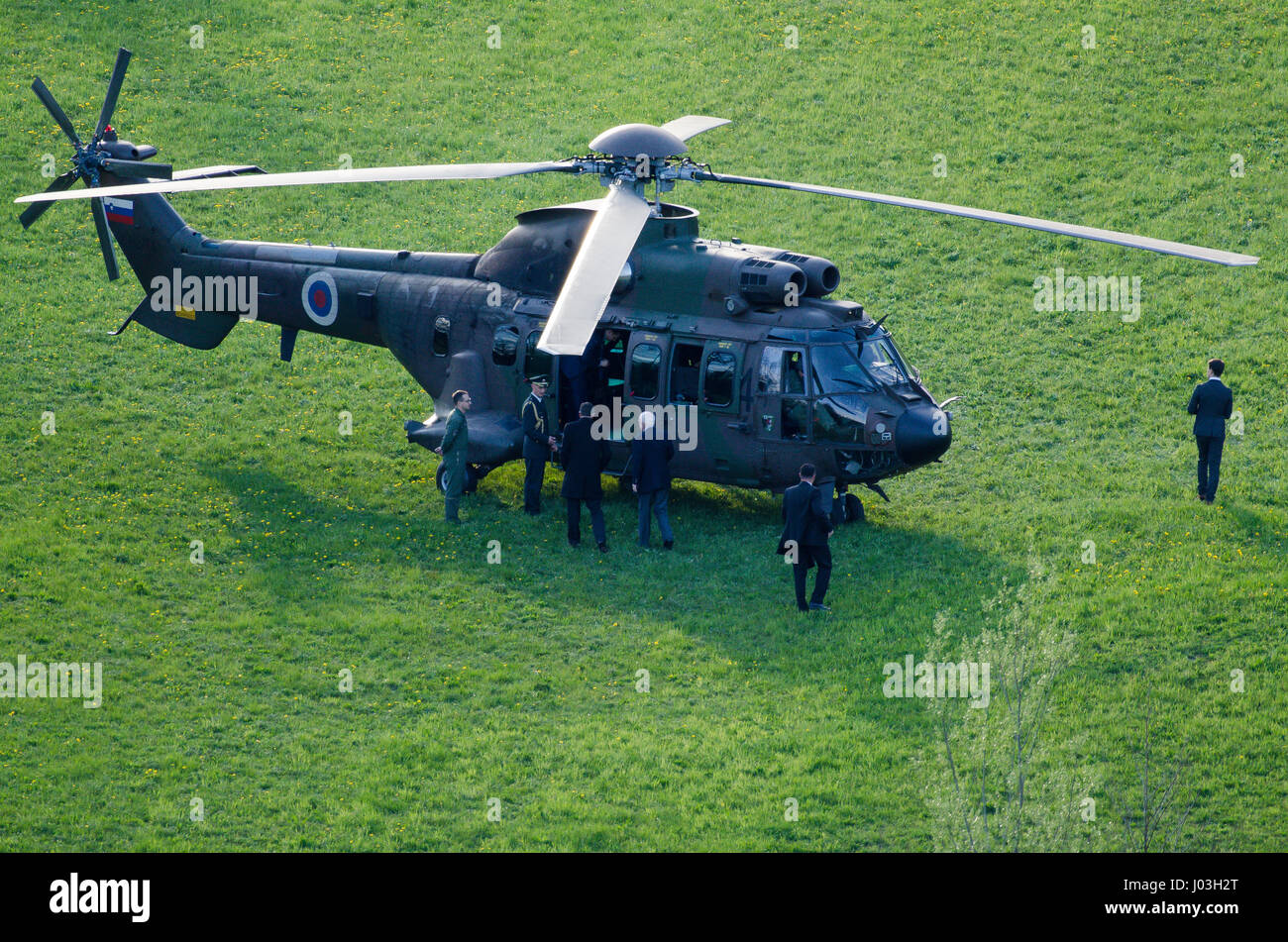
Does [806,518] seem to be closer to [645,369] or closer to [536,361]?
[645,369]

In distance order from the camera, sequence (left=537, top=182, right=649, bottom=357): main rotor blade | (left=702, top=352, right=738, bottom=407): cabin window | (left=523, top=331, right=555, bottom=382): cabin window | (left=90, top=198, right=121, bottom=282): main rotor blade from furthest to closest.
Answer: (left=90, top=198, right=121, bottom=282): main rotor blade < (left=523, top=331, right=555, bottom=382): cabin window < (left=702, top=352, right=738, bottom=407): cabin window < (left=537, top=182, right=649, bottom=357): main rotor blade

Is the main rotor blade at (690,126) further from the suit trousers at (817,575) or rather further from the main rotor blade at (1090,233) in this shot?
the suit trousers at (817,575)

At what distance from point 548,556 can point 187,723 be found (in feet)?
17.5

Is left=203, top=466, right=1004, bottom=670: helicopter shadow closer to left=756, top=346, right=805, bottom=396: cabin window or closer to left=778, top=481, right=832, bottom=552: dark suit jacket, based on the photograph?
left=778, top=481, right=832, bottom=552: dark suit jacket

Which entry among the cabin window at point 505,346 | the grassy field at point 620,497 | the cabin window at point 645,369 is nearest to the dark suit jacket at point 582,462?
the grassy field at point 620,497

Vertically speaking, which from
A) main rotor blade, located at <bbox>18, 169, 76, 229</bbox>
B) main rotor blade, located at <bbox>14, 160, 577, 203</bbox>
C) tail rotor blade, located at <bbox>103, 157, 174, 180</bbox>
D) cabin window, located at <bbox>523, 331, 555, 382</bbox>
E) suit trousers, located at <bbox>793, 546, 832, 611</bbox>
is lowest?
suit trousers, located at <bbox>793, 546, 832, 611</bbox>

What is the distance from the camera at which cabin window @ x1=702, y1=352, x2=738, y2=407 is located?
18.5 metres

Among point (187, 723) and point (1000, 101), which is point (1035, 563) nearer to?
point (187, 723)

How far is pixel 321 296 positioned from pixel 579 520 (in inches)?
219

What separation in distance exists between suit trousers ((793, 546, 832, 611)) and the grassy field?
0.33 meters

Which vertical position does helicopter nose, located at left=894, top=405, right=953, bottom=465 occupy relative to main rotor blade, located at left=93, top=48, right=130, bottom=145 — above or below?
below

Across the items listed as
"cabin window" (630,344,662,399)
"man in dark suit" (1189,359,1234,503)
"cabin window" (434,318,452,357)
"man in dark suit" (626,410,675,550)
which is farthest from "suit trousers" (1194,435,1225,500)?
"cabin window" (434,318,452,357)

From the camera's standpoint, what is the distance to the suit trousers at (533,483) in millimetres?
19234
